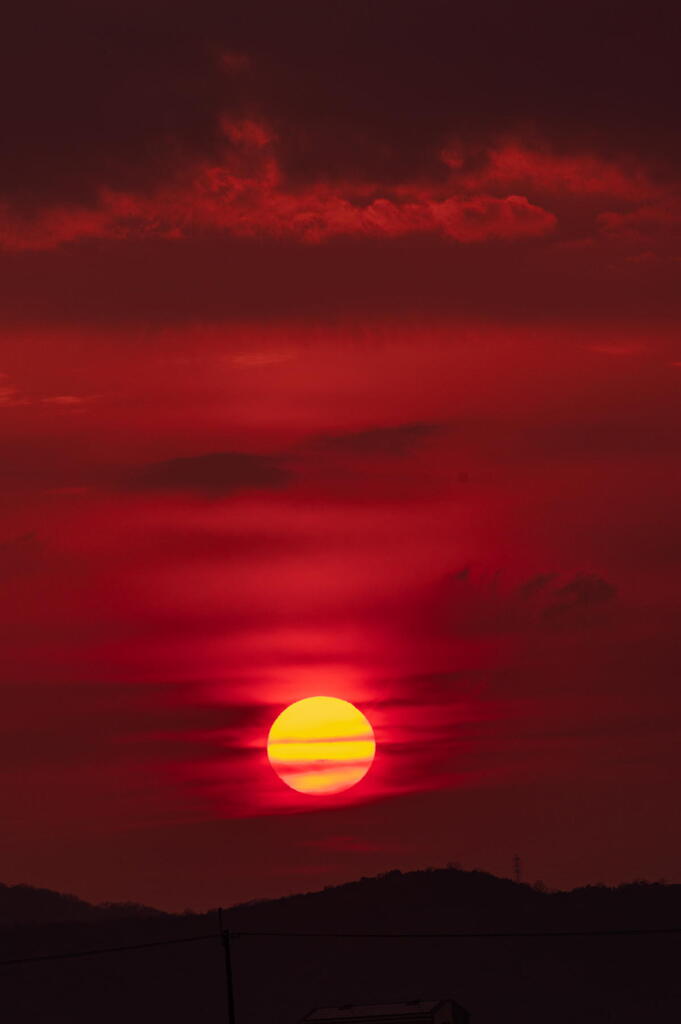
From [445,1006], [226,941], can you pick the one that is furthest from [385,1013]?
[226,941]

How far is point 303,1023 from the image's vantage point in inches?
3743

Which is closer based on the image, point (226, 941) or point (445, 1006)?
point (226, 941)

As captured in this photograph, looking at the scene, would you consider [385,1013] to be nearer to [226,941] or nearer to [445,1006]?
[445,1006]

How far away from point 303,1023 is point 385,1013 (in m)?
4.76

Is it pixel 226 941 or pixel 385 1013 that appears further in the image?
pixel 385 1013

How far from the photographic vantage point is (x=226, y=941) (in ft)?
262

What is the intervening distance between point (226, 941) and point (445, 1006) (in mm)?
20543

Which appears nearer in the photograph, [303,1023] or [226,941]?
[226,941]

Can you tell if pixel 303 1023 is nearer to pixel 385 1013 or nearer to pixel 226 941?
pixel 385 1013

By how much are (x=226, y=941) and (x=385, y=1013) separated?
17.3 meters

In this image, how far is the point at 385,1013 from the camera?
93.6 metres

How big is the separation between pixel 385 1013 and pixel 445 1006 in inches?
154

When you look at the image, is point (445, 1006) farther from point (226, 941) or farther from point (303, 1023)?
point (226, 941)
